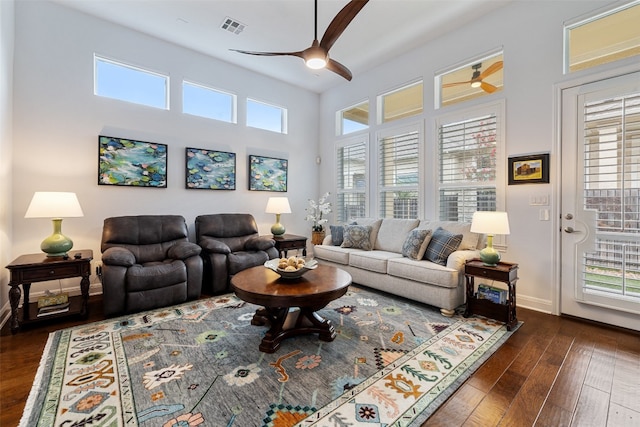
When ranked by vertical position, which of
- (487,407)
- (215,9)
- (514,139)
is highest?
(215,9)

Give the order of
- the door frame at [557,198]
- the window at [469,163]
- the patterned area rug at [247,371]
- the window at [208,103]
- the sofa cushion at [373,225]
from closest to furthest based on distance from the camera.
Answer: the patterned area rug at [247,371], the door frame at [557,198], the window at [469,163], the sofa cushion at [373,225], the window at [208,103]

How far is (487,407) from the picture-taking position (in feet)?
5.62

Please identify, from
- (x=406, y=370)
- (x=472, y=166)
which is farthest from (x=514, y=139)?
(x=406, y=370)

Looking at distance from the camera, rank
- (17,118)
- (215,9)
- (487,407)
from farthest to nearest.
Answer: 1. (215,9)
2. (17,118)
3. (487,407)

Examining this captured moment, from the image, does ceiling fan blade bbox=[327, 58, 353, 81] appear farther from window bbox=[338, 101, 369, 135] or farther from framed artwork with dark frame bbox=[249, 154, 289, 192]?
framed artwork with dark frame bbox=[249, 154, 289, 192]

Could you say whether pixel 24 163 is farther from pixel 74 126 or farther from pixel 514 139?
pixel 514 139

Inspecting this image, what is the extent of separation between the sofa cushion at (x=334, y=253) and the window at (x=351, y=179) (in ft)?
3.72

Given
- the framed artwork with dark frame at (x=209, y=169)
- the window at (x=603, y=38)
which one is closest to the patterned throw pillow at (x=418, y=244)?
the window at (x=603, y=38)

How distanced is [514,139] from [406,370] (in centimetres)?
298

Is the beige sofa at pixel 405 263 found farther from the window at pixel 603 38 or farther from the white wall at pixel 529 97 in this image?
the window at pixel 603 38

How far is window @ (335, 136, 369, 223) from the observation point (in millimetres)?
5328

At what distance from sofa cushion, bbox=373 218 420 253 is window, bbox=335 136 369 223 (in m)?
0.92

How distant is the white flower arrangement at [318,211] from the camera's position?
5480 mm

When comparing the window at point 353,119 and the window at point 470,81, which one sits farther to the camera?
the window at point 353,119
